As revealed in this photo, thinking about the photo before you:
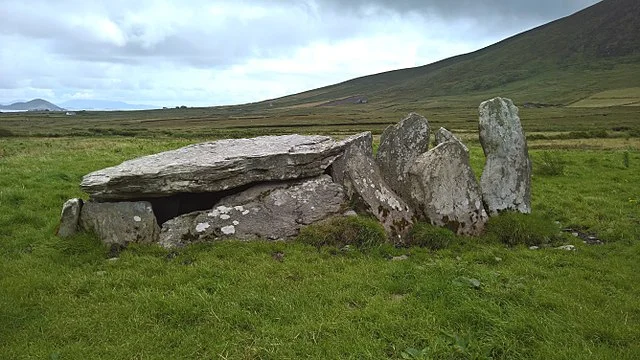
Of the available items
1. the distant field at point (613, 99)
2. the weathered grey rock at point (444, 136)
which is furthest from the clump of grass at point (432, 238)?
the distant field at point (613, 99)

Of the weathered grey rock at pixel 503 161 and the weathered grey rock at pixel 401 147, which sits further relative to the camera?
the weathered grey rock at pixel 401 147

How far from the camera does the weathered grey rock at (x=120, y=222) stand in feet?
38.7

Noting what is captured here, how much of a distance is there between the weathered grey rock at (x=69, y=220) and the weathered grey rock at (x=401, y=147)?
8.98 meters

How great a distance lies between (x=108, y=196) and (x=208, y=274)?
163 inches

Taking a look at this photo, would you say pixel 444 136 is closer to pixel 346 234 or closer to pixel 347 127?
pixel 346 234

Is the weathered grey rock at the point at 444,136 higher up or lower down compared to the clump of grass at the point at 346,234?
higher up

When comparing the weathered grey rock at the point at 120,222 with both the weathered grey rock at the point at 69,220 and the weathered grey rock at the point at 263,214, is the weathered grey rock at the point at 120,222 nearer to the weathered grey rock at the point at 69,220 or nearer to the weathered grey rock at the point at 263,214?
the weathered grey rock at the point at 69,220

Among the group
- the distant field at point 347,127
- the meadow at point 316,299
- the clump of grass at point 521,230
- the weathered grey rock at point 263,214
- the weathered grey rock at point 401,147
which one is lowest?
the distant field at point 347,127

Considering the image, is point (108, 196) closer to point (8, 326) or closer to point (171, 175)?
point (171, 175)

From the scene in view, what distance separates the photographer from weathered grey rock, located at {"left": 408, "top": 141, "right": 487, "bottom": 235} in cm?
1333

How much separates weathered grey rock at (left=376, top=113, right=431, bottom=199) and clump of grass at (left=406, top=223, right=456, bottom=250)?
259 cm

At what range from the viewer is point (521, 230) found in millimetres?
13289

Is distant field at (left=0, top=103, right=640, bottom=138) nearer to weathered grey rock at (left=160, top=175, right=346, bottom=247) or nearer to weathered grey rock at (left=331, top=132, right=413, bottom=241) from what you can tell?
weathered grey rock at (left=331, top=132, right=413, bottom=241)

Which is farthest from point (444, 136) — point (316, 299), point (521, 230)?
point (316, 299)
